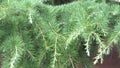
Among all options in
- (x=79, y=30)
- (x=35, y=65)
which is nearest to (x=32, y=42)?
(x=35, y=65)

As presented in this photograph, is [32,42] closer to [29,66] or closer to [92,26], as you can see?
[29,66]

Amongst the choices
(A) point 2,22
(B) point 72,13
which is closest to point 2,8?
(A) point 2,22

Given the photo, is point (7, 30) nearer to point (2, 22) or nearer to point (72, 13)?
point (2, 22)

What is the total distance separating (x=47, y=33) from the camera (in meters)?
0.83

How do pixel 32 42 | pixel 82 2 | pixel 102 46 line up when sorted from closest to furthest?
pixel 102 46 < pixel 32 42 < pixel 82 2

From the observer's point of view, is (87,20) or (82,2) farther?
(82,2)

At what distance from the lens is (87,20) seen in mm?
772

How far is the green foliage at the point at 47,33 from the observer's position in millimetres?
756

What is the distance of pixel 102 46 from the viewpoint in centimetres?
72

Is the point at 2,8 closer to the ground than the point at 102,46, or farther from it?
farther from it

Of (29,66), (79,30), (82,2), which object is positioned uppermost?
(82,2)

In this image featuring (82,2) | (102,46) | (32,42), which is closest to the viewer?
(102,46)

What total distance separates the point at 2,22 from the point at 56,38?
192 mm

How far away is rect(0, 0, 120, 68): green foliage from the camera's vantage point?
76cm
